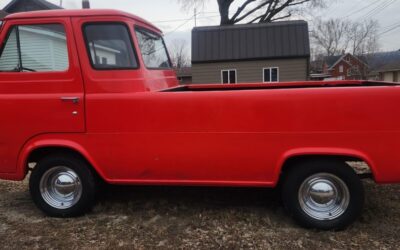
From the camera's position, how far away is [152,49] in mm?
4410

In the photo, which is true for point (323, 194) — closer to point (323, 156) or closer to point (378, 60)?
point (323, 156)

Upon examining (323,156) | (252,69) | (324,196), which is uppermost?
(252,69)

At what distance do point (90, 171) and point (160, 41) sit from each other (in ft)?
6.35

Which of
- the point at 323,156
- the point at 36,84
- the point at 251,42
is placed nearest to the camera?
the point at 323,156

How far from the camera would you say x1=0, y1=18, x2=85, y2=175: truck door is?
3.69 metres

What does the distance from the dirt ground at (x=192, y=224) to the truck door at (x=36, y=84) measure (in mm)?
811

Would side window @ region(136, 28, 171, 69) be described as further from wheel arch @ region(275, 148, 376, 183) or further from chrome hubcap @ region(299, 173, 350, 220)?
chrome hubcap @ region(299, 173, 350, 220)

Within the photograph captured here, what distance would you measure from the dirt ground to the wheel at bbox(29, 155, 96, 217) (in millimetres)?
130

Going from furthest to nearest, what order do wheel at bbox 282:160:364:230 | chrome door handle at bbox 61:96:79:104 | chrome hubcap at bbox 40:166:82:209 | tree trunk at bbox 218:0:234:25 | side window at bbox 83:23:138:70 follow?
tree trunk at bbox 218:0:234:25
chrome hubcap at bbox 40:166:82:209
side window at bbox 83:23:138:70
chrome door handle at bbox 61:96:79:104
wheel at bbox 282:160:364:230

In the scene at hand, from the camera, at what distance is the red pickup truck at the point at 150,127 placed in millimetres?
3250

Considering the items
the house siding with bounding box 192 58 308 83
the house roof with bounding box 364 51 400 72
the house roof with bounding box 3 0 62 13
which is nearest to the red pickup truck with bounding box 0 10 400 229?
the house siding with bounding box 192 58 308 83

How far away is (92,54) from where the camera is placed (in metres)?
3.80

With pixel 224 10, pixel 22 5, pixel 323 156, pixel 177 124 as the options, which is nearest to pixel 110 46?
pixel 177 124

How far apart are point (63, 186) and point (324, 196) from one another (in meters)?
2.67
